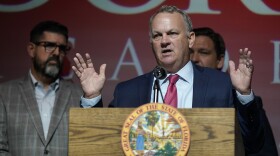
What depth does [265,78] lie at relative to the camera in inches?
181

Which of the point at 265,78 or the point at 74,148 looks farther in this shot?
the point at 265,78

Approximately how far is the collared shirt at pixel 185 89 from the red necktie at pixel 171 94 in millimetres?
30

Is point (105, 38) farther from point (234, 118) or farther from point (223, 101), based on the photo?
Result: point (234, 118)

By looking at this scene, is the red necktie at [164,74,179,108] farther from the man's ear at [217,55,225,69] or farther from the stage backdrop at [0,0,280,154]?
the stage backdrop at [0,0,280,154]

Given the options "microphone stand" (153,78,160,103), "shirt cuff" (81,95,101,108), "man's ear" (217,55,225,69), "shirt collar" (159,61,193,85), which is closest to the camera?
"microphone stand" (153,78,160,103)

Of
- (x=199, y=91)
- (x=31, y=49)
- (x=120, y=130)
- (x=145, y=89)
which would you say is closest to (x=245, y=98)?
(x=199, y=91)

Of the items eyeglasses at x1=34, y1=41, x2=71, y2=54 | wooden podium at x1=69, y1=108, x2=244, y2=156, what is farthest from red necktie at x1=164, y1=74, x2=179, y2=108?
eyeglasses at x1=34, y1=41, x2=71, y2=54

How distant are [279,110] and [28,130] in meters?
1.68

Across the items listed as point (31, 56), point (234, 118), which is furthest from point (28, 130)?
point (234, 118)

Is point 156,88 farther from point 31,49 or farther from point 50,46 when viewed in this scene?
point 31,49

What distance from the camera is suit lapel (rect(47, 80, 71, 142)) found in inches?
162

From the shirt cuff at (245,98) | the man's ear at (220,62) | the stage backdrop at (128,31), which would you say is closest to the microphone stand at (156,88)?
the shirt cuff at (245,98)

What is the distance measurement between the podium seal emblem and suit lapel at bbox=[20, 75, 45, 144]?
1.70 m

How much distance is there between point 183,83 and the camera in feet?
10.2
